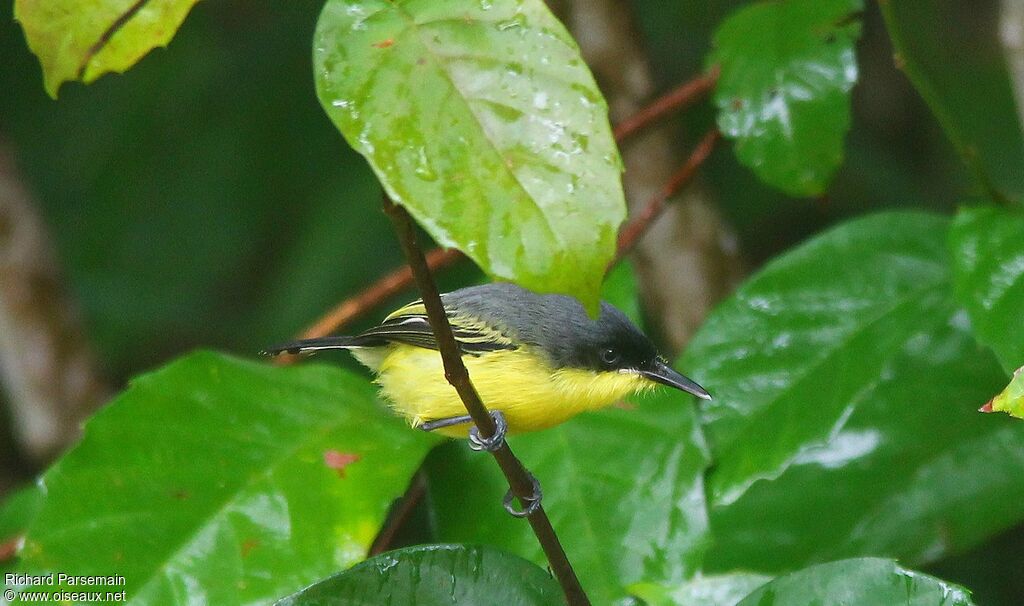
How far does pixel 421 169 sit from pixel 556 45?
8.2 inches

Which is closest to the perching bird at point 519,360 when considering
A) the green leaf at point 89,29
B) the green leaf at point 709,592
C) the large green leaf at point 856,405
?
the large green leaf at point 856,405

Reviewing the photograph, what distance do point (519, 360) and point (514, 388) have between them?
84 mm

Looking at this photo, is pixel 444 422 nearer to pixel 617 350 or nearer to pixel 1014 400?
pixel 617 350

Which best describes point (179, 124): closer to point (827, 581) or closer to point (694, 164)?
A: point (694, 164)

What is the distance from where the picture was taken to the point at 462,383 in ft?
4.33

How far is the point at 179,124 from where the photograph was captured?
4508mm

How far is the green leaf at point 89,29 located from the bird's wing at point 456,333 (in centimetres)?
110

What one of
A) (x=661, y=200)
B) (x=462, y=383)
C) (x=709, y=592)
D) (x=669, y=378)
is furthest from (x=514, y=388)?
(x=462, y=383)

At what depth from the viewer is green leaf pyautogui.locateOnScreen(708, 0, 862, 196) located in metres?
2.48

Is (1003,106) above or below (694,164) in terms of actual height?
below

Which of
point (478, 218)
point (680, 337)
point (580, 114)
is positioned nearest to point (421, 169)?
point (478, 218)

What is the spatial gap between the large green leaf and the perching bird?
8.5 inches

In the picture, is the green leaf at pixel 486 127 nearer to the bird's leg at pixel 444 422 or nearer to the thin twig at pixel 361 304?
the bird's leg at pixel 444 422

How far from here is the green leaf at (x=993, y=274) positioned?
1.91m
